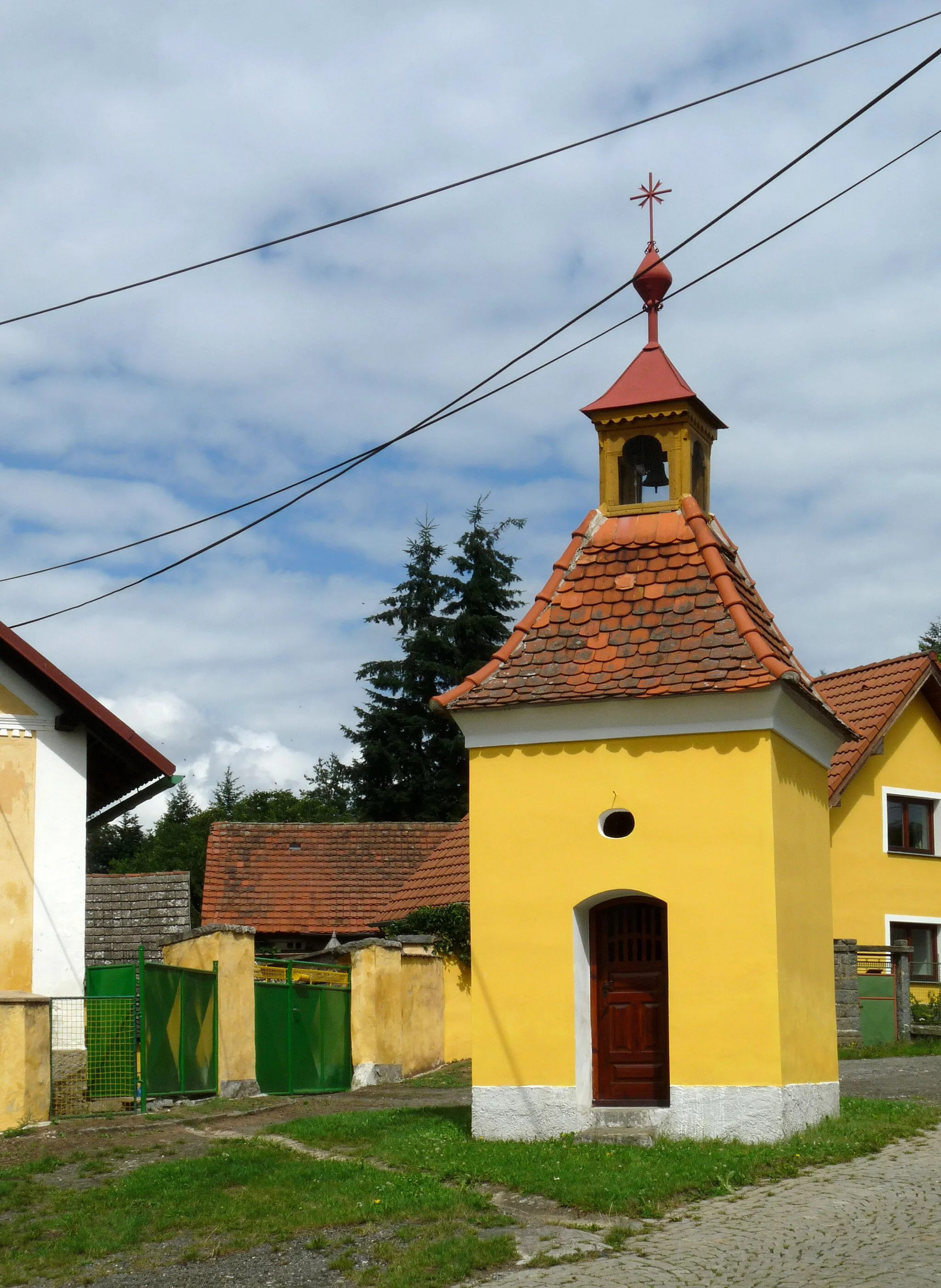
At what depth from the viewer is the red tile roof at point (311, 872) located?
31000mm

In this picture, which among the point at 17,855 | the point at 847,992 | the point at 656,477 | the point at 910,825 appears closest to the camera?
the point at 656,477

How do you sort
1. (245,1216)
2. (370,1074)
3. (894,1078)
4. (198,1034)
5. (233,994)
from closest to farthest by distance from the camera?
(245,1216)
(198,1034)
(894,1078)
(233,994)
(370,1074)

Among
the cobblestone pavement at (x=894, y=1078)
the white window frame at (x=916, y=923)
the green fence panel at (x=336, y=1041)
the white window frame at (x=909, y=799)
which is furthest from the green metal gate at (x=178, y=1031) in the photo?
the white window frame at (x=909, y=799)

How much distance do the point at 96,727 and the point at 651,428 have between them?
7.40 metres

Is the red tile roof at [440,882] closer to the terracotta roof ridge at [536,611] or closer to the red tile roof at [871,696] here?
the red tile roof at [871,696]

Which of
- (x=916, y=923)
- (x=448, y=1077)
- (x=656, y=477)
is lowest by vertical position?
(x=448, y=1077)

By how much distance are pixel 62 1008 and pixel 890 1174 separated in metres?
9.64

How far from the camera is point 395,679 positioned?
48531mm

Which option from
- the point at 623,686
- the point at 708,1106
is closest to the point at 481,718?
the point at 623,686

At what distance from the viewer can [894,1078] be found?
60.4 ft

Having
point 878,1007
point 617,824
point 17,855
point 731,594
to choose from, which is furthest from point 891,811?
point 17,855

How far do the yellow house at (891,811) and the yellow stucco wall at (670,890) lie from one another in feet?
40.3

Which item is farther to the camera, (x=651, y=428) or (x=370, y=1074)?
(x=370, y=1074)

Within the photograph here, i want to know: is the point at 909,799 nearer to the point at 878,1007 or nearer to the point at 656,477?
the point at 878,1007
